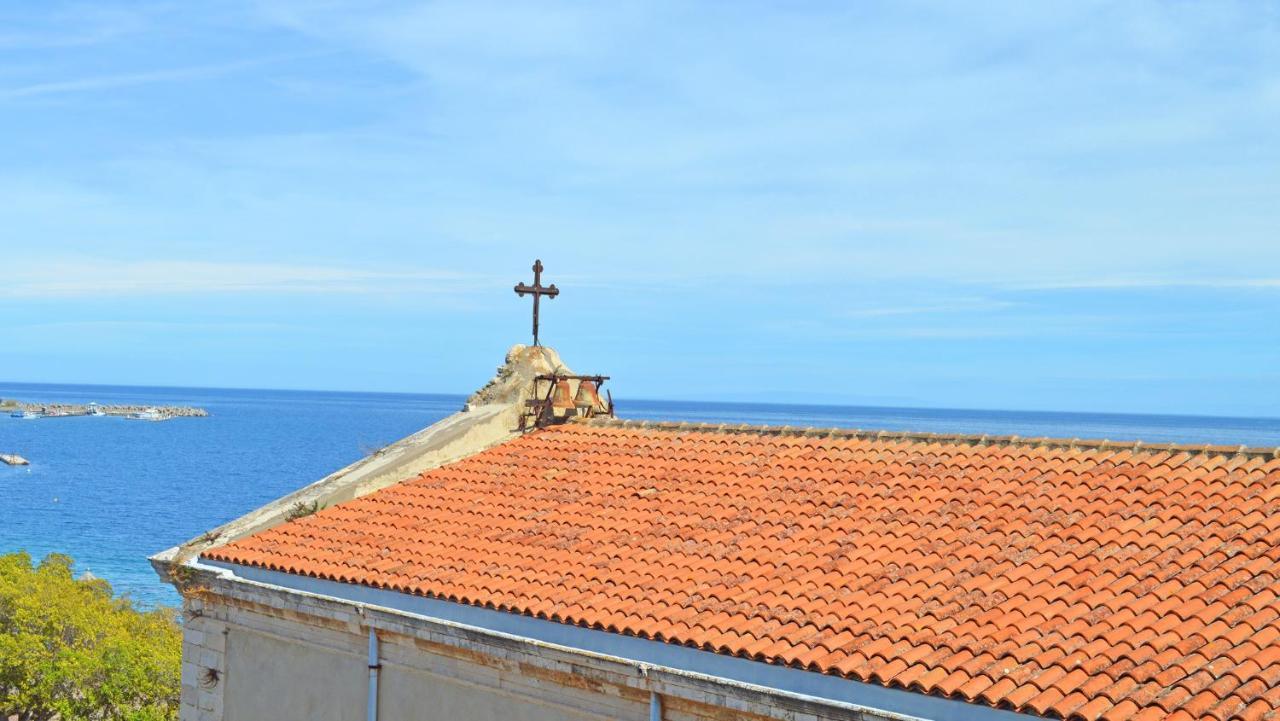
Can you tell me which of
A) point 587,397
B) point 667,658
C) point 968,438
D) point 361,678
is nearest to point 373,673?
point 361,678

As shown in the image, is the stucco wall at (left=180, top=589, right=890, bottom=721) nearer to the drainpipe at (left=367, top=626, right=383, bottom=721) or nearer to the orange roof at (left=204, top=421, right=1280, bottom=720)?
the drainpipe at (left=367, top=626, right=383, bottom=721)

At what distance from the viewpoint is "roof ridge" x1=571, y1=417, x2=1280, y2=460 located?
10258 mm

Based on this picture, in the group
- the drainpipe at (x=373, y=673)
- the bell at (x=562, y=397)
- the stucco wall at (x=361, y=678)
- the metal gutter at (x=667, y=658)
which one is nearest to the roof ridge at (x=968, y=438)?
the bell at (x=562, y=397)

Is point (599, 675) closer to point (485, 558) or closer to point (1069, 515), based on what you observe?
point (485, 558)

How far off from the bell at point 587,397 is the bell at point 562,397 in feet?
0.41

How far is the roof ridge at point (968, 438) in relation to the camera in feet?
33.7

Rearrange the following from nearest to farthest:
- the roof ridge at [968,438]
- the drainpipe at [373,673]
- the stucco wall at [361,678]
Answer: the stucco wall at [361,678]
the roof ridge at [968,438]
the drainpipe at [373,673]

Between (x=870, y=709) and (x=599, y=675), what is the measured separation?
2440 mm

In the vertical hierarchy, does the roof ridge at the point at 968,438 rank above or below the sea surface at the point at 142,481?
above

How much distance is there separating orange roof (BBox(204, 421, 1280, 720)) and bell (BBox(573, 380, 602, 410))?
5.15 feet

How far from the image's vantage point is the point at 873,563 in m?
9.91

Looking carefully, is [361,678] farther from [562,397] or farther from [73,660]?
[73,660]

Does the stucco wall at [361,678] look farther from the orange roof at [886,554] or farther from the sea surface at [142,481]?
the sea surface at [142,481]

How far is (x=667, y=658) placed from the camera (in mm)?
9461
